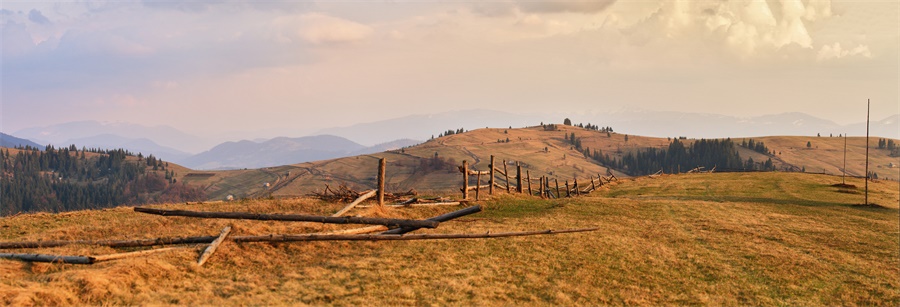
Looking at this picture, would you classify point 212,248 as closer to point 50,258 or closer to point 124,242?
point 124,242

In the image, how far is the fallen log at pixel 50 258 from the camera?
10070 millimetres

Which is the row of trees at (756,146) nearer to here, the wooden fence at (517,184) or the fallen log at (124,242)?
the wooden fence at (517,184)

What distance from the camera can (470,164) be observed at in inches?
5817

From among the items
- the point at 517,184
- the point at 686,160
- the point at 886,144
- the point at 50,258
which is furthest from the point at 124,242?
the point at 886,144

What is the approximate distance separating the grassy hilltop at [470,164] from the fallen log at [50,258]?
4462 inches

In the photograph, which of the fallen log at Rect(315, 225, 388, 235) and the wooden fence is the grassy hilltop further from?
the fallen log at Rect(315, 225, 388, 235)

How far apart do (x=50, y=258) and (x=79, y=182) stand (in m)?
209

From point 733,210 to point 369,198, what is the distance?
17.2m

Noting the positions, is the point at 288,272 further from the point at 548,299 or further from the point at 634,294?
the point at 634,294

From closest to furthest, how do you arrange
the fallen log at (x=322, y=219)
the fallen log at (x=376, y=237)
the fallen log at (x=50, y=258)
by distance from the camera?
1. the fallen log at (x=50, y=258)
2. the fallen log at (x=376, y=237)
3. the fallen log at (x=322, y=219)

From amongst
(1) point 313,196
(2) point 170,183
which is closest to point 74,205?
(2) point 170,183

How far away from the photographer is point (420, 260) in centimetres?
1170

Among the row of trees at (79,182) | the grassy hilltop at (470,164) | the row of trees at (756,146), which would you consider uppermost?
the row of trees at (756,146)

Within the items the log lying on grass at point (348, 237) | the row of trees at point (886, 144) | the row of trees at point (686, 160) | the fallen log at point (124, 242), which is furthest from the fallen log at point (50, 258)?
the row of trees at point (886, 144)
